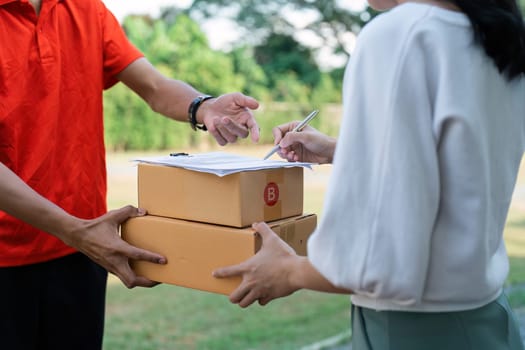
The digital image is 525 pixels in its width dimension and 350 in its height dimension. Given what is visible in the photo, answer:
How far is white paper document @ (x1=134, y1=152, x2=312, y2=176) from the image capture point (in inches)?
70.4

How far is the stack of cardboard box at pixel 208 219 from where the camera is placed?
5.88 ft

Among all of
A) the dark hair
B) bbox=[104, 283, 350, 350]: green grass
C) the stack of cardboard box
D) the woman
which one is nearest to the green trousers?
the woman

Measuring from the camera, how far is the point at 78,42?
2.33m

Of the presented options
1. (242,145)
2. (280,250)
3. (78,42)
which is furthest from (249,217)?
(242,145)

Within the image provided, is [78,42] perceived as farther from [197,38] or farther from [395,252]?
[197,38]

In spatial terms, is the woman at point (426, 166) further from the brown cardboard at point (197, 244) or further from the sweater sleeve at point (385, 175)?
the brown cardboard at point (197, 244)

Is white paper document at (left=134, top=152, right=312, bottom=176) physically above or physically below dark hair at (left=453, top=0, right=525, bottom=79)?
below

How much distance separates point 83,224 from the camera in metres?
2.01

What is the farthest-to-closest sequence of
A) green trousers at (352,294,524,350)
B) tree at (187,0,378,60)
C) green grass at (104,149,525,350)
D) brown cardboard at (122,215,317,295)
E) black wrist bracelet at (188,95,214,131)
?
tree at (187,0,378,60) < green grass at (104,149,525,350) < black wrist bracelet at (188,95,214,131) < brown cardboard at (122,215,317,295) < green trousers at (352,294,524,350)

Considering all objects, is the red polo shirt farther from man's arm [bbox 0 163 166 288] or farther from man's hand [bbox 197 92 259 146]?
man's hand [bbox 197 92 259 146]

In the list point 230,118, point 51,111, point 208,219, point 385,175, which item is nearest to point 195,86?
point 230,118

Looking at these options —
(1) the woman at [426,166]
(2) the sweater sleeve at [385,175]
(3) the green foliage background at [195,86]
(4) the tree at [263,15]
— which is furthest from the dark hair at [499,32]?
(4) the tree at [263,15]

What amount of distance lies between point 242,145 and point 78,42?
59.3ft

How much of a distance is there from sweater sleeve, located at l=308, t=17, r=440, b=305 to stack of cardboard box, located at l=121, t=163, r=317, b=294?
1.70 feet
